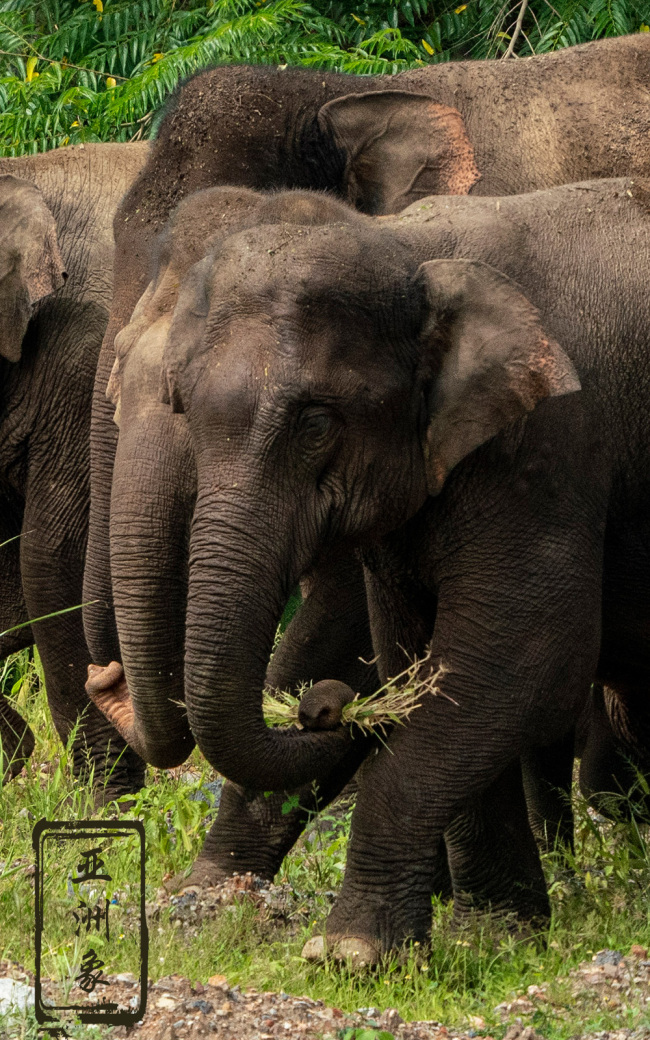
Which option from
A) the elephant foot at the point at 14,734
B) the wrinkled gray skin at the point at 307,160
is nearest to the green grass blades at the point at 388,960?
the wrinkled gray skin at the point at 307,160

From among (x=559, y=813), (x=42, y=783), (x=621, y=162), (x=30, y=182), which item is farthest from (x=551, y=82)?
(x=42, y=783)

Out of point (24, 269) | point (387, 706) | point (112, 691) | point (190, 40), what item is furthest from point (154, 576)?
point (190, 40)

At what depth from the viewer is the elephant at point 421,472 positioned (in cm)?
475

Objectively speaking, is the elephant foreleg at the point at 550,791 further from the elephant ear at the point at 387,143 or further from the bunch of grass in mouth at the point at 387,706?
the elephant ear at the point at 387,143

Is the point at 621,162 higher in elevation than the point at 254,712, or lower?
higher

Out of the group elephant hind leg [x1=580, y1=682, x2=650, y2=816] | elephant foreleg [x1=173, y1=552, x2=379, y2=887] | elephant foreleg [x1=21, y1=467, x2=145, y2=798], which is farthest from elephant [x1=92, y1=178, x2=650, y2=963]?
elephant foreleg [x1=21, y1=467, x2=145, y2=798]

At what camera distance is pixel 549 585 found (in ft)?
16.9

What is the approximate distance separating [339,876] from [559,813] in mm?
940

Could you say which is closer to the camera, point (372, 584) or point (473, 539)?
point (473, 539)

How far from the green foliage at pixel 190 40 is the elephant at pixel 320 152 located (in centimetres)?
210

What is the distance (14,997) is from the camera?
14.1 feet

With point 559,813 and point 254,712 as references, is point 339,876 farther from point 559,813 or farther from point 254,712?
point 254,712

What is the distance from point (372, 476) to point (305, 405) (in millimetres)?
300

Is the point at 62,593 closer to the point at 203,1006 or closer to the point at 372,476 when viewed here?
the point at 372,476
